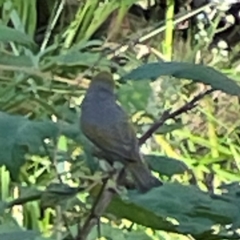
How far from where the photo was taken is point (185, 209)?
547mm

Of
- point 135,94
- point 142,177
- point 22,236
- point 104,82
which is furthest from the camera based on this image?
point 135,94

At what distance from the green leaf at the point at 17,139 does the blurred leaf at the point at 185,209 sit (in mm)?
72

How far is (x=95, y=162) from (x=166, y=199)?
0.54 ft

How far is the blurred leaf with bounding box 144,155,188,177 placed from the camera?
0.66 meters

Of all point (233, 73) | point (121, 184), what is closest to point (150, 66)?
point (121, 184)

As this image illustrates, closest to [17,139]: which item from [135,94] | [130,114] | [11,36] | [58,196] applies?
[58,196]

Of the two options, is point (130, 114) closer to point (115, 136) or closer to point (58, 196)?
point (115, 136)

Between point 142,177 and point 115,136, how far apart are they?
1.8 inches

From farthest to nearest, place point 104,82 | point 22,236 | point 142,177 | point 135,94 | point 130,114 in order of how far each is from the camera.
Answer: point 130,114 → point 135,94 → point 104,82 → point 142,177 → point 22,236

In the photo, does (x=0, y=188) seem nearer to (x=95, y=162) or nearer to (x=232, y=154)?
(x=232, y=154)

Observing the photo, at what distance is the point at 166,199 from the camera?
556 millimetres

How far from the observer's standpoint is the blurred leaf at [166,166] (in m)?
0.66

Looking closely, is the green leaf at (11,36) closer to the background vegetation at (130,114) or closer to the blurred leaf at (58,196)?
the background vegetation at (130,114)

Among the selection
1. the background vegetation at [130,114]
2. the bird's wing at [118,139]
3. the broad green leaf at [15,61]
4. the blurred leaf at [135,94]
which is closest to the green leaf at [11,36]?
the background vegetation at [130,114]
